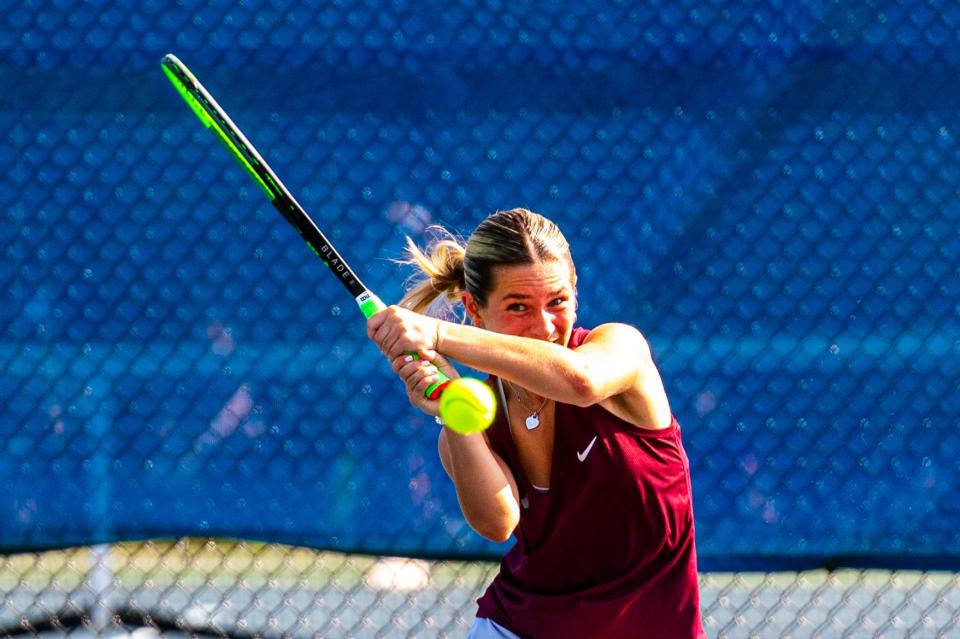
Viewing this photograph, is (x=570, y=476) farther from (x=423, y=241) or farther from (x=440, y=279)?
(x=423, y=241)

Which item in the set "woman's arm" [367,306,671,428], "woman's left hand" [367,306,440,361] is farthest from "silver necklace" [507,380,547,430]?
"woman's left hand" [367,306,440,361]

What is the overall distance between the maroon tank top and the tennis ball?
372 mm

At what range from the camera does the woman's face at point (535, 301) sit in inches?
90.6

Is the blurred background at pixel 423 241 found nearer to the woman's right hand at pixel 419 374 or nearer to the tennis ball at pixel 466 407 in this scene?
the woman's right hand at pixel 419 374

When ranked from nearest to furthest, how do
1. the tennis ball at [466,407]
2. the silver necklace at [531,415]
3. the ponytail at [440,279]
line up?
the tennis ball at [466,407] < the silver necklace at [531,415] < the ponytail at [440,279]

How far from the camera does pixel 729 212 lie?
3.37 metres

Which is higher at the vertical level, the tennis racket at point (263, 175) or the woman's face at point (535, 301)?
the tennis racket at point (263, 175)

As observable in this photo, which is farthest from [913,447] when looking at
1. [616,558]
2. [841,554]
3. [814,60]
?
[616,558]

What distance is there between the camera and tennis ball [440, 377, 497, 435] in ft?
6.54

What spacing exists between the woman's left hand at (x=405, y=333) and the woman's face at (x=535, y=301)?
227mm

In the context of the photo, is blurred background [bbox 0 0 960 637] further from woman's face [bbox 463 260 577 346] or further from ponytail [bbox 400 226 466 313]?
woman's face [bbox 463 260 577 346]

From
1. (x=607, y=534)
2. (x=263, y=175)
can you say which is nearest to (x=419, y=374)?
(x=607, y=534)

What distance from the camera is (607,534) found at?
2346 millimetres

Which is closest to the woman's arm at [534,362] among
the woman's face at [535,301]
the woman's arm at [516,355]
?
the woman's arm at [516,355]
